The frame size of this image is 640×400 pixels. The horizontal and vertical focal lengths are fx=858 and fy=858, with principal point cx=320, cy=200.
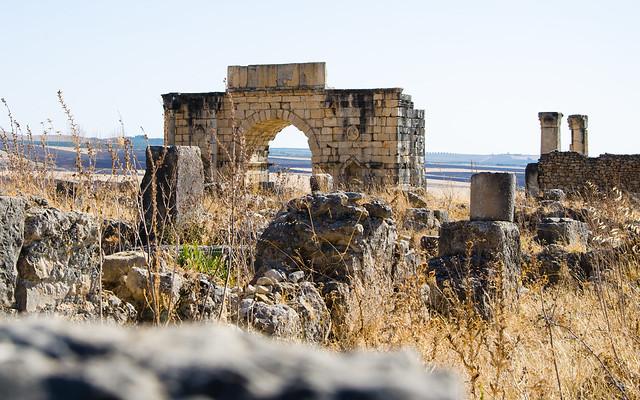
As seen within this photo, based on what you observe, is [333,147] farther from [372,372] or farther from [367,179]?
[372,372]

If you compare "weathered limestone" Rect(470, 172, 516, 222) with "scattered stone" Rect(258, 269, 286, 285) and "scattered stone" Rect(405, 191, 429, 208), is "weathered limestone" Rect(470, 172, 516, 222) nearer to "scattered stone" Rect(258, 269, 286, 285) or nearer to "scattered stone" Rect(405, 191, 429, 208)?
"scattered stone" Rect(258, 269, 286, 285)

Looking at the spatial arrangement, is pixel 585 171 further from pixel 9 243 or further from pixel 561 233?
pixel 9 243

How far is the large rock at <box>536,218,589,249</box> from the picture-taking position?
12930mm

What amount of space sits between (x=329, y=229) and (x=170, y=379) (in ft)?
20.2

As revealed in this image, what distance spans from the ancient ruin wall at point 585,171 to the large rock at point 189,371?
2536 centimetres

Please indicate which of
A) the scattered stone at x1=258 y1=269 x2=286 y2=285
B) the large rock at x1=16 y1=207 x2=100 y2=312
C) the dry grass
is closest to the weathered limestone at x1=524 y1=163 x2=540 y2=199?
the dry grass

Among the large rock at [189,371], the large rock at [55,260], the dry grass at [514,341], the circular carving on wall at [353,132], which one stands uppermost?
the circular carving on wall at [353,132]

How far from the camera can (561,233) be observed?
12984 mm

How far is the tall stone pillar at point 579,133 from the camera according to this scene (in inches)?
1141

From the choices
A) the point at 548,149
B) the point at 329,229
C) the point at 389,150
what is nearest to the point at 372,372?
the point at 329,229

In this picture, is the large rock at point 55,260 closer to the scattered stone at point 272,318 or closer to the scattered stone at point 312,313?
the scattered stone at point 272,318

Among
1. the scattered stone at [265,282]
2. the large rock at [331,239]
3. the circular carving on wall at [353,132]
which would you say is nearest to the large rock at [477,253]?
the large rock at [331,239]

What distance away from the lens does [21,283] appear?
400 centimetres

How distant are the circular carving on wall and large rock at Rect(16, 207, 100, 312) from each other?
16.7 metres
